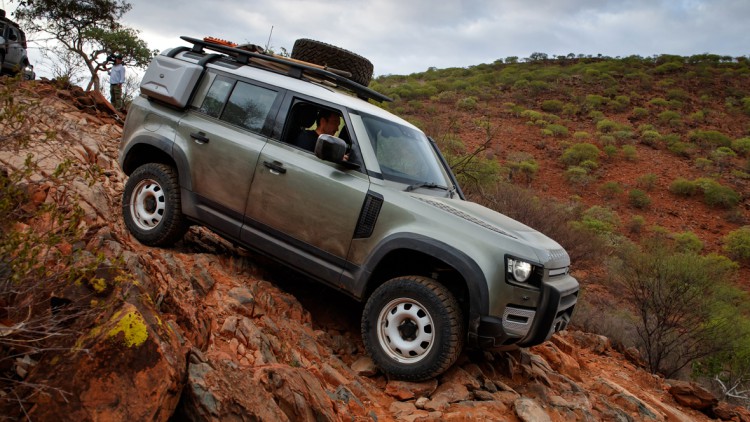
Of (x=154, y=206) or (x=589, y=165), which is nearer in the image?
(x=154, y=206)

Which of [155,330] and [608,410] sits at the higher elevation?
[155,330]

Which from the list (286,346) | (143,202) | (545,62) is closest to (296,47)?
(143,202)

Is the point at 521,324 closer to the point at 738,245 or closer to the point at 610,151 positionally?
the point at 738,245

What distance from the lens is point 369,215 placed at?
436 cm

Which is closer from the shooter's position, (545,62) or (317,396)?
(317,396)

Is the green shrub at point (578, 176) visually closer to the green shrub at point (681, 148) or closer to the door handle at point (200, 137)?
the green shrub at point (681, 148)

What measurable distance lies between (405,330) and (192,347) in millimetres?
1701

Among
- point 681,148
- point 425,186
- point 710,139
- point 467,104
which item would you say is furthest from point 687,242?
point 425,186

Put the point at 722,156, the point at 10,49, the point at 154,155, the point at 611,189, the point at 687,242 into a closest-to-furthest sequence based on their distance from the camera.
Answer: the point at 154,155
the point at 10,49
the point at 687,242
the point at 611,189
the point at 722,156

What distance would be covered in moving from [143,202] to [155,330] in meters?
2.90

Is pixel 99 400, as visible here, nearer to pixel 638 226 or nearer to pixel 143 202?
pixel 143 202

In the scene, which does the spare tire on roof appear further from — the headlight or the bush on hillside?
the bush on hillside

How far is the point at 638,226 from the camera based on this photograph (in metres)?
20.2

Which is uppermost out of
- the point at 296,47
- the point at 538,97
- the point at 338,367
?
the point at 538,97
